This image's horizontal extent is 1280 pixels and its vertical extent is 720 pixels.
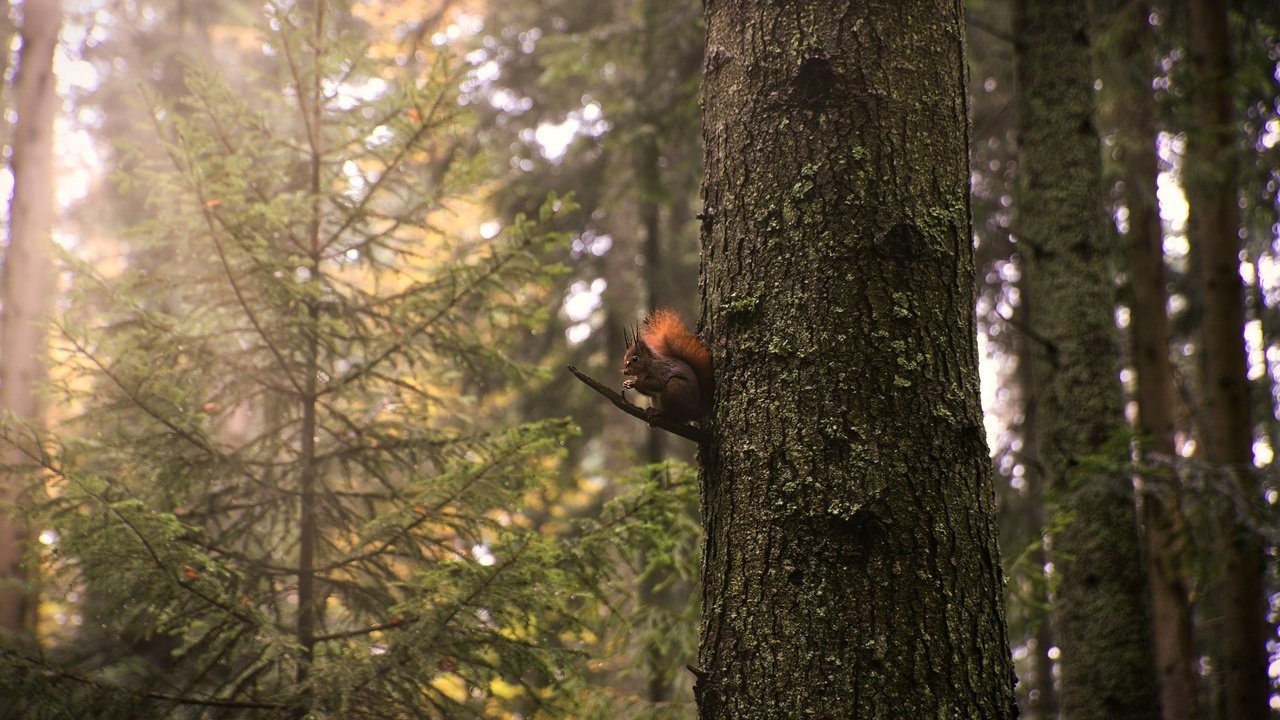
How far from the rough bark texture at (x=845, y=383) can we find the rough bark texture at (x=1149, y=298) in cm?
491

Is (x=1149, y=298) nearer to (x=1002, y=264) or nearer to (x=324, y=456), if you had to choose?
(x=1002, y=264)

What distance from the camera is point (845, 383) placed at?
1.86 meters

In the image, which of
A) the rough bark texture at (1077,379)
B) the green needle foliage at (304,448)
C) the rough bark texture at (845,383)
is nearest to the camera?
the rough bark texture at (845,383)

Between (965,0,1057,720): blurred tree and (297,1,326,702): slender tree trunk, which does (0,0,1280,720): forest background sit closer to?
(297,1,326,702): slender tree trunk

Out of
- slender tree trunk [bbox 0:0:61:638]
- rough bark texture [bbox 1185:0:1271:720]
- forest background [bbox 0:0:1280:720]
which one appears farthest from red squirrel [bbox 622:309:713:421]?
slender tree trunk [bbox 0:0:61:638]

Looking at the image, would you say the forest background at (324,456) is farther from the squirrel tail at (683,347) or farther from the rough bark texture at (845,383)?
the squirrel tail at (683,347)

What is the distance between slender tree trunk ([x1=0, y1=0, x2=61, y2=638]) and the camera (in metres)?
6.62

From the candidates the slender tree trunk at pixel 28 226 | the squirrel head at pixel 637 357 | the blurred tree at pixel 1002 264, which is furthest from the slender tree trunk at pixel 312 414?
the blurred tree at pixel 1002 264

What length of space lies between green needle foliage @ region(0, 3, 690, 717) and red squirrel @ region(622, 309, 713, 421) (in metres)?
1.15

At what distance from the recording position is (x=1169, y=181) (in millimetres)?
9703

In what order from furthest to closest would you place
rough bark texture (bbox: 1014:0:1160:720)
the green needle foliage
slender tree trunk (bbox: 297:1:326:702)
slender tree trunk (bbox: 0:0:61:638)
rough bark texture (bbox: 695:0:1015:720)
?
slender tree trunk (bbox: 0:0:61:638), rough bark texture (bbox: 1014:0:1160:720), slender tree trunk (bbox: 297:1:326:702), the green needle foliage, rough bark texture (bbox: 695:0:1015:720)

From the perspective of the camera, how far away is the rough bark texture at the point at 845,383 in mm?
1758

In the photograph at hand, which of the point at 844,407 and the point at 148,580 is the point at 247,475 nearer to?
the point at 148,580

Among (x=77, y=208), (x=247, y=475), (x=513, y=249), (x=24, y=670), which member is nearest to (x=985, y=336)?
(x=513, y=249)
